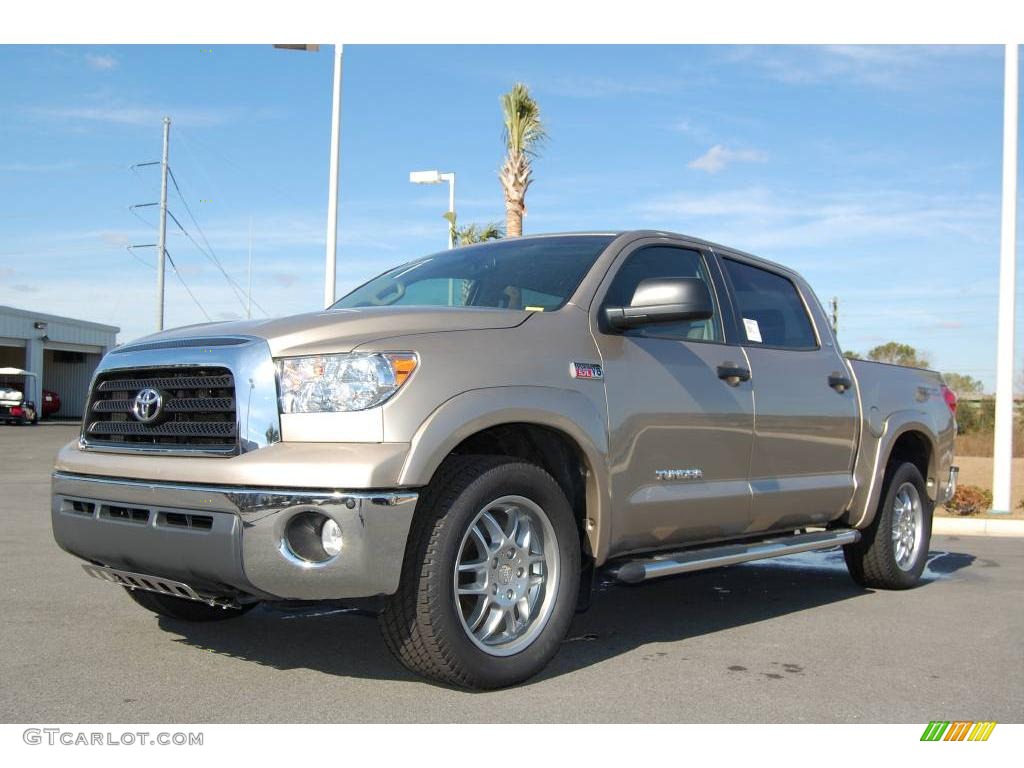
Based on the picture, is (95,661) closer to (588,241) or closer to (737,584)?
(588,241)

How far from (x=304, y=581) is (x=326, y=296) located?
12861mm

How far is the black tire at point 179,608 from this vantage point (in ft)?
16.6

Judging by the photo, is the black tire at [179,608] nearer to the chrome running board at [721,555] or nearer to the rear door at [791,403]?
A: the chrome running board at [721,555]

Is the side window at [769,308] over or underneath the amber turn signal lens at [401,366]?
over

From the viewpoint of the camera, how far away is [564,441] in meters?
4.48

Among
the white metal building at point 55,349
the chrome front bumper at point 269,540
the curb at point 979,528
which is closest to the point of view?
the chrome front bumper at point 269,540

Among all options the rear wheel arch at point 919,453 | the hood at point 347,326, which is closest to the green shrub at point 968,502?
the rear wheel arch at point 919,453

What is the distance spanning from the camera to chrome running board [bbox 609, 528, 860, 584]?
4609 mm

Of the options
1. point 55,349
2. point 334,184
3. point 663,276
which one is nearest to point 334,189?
point 334,184

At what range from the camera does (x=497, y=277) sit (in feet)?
17.0

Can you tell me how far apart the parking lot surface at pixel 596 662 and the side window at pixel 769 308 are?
159 cm

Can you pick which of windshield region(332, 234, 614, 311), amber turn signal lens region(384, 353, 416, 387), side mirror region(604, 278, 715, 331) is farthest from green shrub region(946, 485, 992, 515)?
amber turn signal lens region(384, 353, 416, 387)
